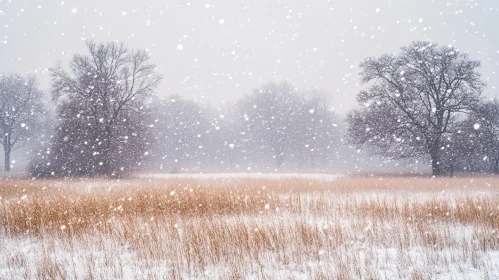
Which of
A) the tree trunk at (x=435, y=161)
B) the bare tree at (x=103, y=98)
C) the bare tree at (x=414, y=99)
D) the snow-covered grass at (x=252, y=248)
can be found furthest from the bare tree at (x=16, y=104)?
the tree trunk at (x=435, y=161)

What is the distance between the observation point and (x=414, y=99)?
76.9 feet

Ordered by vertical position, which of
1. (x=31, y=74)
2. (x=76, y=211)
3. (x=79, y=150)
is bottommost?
(x=76, y=211)

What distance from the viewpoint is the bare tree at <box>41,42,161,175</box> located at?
24328 millimetres

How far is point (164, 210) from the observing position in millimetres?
8812

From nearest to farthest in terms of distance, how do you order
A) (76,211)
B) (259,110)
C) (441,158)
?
(76,211), (441,158), (259,110)

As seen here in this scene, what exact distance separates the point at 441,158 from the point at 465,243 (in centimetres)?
2230

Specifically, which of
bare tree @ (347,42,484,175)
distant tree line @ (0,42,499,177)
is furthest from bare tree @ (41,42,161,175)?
bare tree @ (347,42,484,175)

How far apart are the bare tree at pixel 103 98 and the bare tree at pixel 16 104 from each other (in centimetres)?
1625

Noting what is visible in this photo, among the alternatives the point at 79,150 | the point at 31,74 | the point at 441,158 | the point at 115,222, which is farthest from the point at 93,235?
the point at 31,74

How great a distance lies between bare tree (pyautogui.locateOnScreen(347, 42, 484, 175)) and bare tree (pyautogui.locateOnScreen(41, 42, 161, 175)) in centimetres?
1920

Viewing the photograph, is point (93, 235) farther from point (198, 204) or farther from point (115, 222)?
point (198, 204)

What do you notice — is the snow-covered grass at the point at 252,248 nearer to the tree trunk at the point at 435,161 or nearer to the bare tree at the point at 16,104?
the tree trunk at the point at 435,161

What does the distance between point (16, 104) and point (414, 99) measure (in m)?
45.7

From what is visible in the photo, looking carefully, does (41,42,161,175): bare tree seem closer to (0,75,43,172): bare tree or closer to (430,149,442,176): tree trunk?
(0,75,43,172): bare tree
